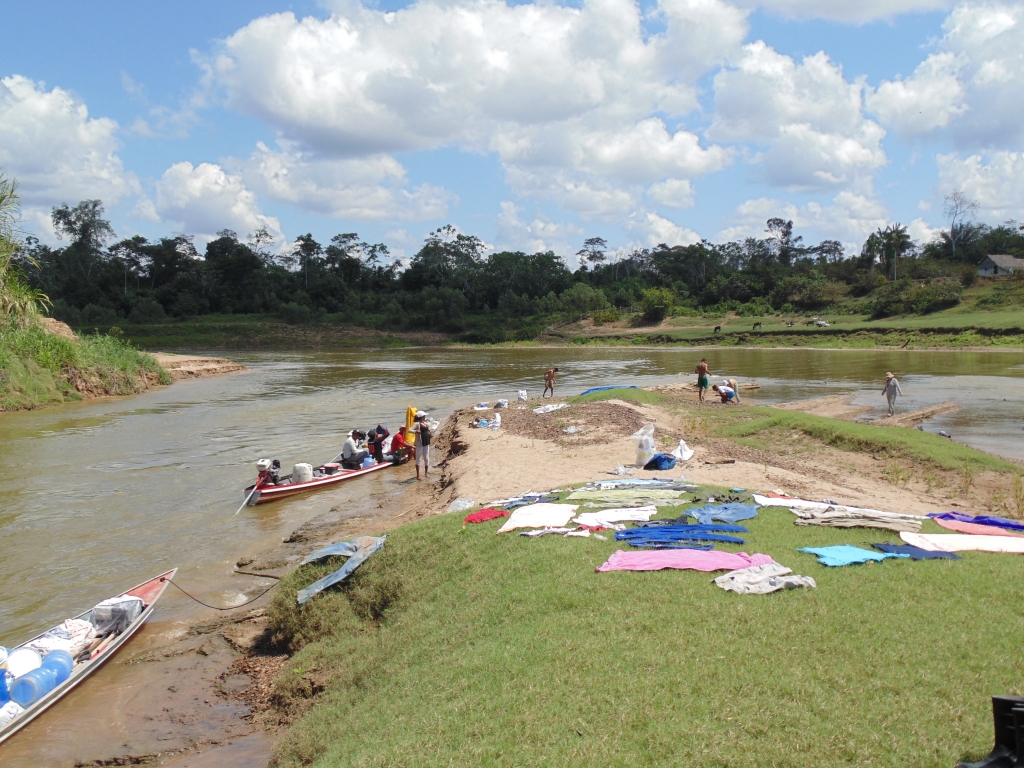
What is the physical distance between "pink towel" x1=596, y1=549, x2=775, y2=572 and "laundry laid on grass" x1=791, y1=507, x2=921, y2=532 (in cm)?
192

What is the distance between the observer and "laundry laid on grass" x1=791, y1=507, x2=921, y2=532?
339 inches

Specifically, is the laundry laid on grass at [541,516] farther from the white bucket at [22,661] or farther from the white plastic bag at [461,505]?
the white bucket at [22,661]

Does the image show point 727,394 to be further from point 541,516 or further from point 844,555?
point 844,555

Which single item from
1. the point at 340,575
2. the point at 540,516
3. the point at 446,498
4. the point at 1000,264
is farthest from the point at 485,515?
the point at 1000,264

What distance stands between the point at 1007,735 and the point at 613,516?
5725 mm

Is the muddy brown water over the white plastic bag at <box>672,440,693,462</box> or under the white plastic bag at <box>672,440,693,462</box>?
under

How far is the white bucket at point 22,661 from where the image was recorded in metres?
7.14

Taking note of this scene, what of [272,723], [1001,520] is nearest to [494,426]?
[1001,520]

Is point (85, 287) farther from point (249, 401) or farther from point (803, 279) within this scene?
point (803, 279)

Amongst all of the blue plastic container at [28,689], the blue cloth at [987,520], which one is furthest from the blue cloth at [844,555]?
the blue plastic container at [28,689]

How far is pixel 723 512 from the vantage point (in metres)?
9.49

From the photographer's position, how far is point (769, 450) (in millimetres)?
16578

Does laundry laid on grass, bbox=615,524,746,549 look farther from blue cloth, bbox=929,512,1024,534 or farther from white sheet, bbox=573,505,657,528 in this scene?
blue cloth, bbox=929,512,1024,534

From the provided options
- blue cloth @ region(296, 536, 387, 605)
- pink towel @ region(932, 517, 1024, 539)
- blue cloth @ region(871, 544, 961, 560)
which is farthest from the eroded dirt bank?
blue cloth @ region(871, 544, 961, 560)
